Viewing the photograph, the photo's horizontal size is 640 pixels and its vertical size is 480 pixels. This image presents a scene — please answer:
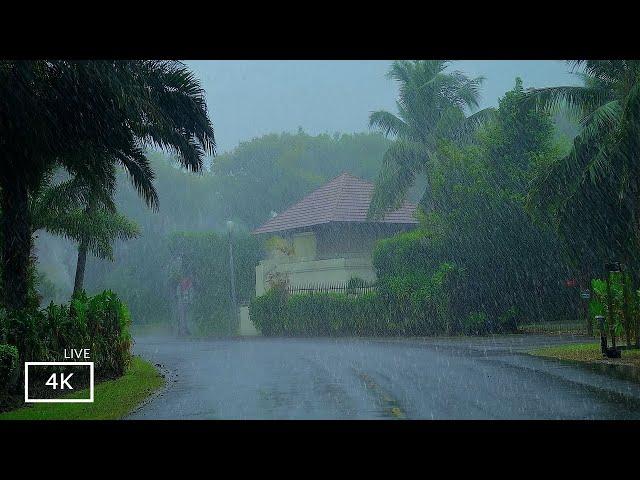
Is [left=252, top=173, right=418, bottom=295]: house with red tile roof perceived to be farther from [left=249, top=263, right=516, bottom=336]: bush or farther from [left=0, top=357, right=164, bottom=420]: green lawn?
[left=0, top=357, right=164, bottom=420]: green lawn

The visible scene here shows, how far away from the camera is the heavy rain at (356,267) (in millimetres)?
14992

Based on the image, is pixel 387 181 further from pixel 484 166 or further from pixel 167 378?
pixel 167 378

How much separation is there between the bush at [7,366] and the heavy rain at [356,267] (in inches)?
1.4

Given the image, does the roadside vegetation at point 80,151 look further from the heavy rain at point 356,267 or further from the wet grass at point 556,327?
the wet grass at point 556,327

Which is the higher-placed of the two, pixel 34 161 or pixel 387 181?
pixel 387 181

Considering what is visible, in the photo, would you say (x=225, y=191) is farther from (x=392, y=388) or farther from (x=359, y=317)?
(x=392, y=388)

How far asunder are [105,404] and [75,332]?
347cm

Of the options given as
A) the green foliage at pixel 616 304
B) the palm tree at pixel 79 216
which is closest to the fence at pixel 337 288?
the palm tree at pixel 79 216

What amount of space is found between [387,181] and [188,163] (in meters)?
22.1

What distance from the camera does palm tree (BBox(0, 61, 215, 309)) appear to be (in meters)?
16.9

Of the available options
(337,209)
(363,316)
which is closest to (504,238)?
(363,316)

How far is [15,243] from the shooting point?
1917 cm
